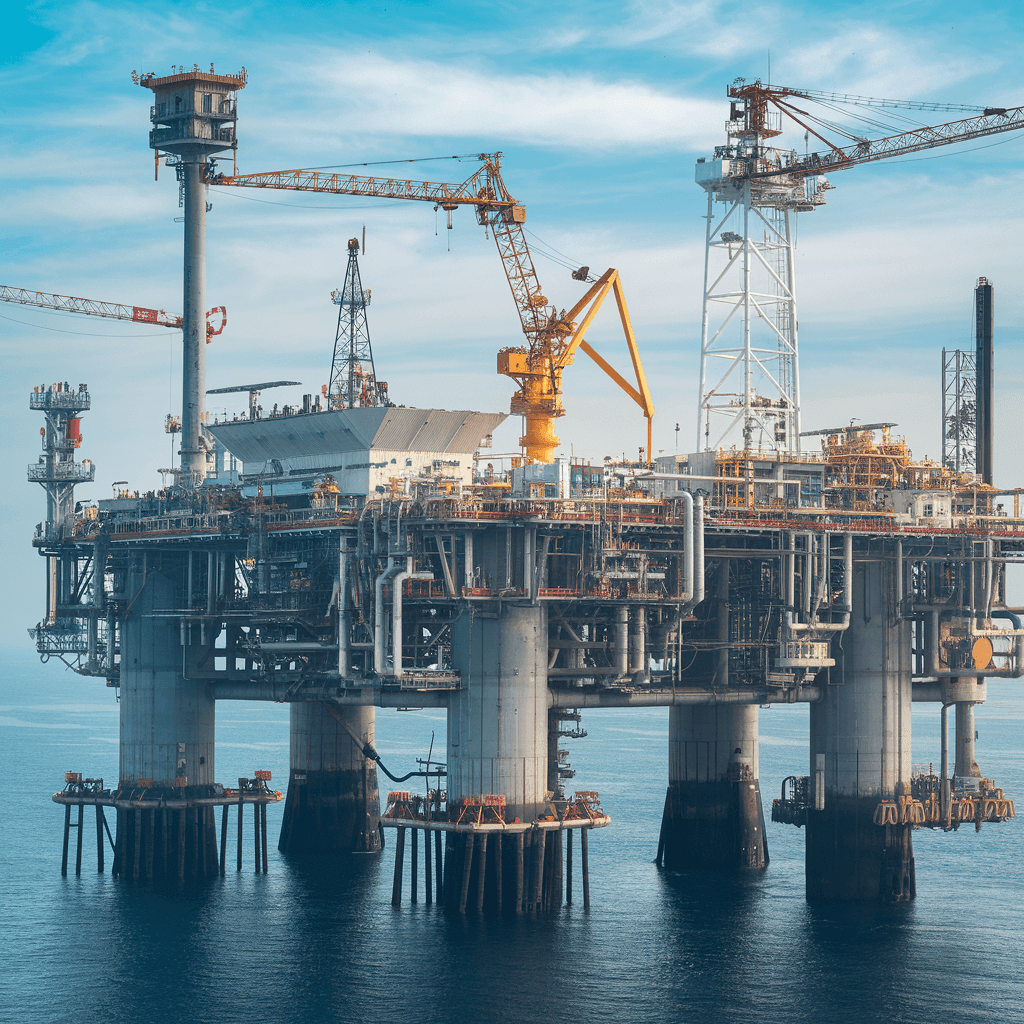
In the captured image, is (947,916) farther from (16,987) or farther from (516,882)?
(16,987)

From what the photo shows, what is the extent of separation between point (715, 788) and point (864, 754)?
39.3 ft

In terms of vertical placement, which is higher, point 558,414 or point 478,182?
point 478,182

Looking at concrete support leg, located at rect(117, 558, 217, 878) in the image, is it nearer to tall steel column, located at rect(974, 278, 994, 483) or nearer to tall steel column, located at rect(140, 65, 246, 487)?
tall steel column, located at rect(140, 65, 246, 487)

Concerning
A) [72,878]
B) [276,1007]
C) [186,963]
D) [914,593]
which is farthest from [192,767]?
[914,593]

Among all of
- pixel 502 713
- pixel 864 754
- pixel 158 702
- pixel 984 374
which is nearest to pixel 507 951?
pixel 502 713

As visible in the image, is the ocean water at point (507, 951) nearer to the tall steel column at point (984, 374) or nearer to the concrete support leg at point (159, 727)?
the concrete support leg at point (159, 727)

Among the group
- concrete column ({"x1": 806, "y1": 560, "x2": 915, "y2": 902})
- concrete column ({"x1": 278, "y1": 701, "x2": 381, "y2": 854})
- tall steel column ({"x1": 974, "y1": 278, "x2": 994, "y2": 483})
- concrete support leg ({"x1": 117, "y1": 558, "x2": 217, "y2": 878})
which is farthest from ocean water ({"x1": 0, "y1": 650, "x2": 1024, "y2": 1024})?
tall steel column ({"x1": 974, "y1": 278, "x2": 994, "y2": 483})

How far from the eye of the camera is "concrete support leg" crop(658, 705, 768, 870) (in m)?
101

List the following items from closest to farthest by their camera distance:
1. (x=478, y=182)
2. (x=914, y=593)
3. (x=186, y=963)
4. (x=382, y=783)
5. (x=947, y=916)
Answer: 1. (x=186, y=963)
2. (x=947, y=916)
3. (x=914, y=593)
4. (x=478, y=182)
5. (x=382, y=783)

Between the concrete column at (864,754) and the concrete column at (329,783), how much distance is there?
28.0 meters

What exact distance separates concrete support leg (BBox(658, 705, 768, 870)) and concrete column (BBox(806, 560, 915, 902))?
26.2 ft

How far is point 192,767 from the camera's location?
100 meters

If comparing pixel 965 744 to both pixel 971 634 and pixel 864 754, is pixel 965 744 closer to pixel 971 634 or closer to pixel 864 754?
pixel 971 634

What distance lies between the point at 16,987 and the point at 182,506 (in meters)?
33.1
